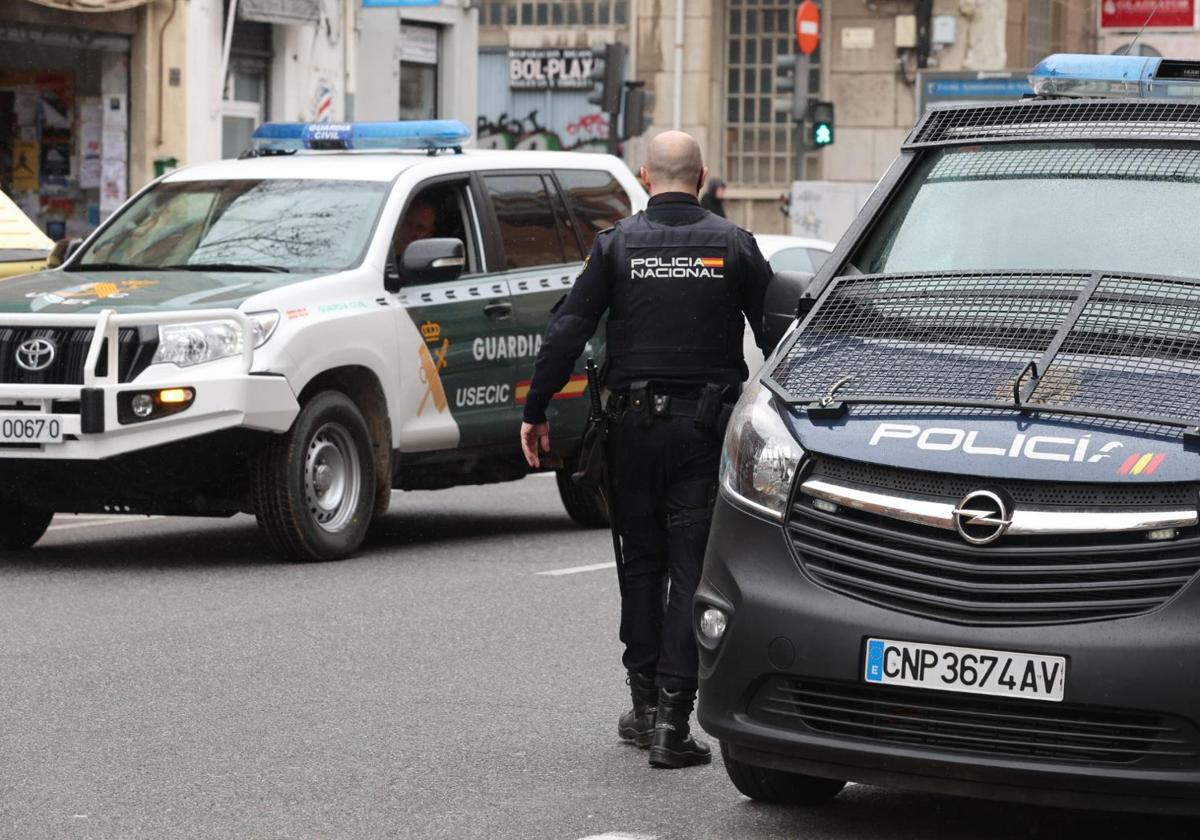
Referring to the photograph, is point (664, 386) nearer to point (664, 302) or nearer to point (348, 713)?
point (664, 302)

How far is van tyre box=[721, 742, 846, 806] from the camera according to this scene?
5.99m

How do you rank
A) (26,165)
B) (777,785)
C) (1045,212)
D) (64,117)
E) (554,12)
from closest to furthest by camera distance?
(777,785) → (1045,212) → (26,165) → (64,117) → (554,12)

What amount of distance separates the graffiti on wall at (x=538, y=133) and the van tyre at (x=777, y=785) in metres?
37.7

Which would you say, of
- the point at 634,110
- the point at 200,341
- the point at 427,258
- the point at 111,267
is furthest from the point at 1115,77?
the point at 634,110

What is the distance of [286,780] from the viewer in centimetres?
642

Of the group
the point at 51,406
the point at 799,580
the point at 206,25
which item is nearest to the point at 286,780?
the point at 799,580

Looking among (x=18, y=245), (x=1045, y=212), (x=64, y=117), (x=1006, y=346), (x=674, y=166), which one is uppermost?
(x=64, y=117)

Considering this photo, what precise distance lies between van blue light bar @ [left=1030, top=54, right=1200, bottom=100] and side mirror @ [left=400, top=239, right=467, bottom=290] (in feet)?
15.6

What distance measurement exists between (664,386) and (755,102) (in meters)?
37.6

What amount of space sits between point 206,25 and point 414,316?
41.8 ft

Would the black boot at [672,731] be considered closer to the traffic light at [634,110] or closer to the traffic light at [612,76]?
the traffic light at [612,76]

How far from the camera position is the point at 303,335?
10758 mm

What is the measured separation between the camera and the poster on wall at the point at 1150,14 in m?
16.9

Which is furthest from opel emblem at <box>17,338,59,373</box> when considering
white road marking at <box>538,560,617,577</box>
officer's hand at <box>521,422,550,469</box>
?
officer's hand at <box>521,422,550,469</box>
